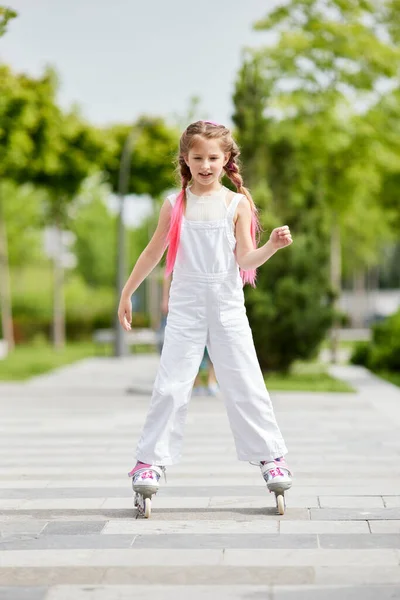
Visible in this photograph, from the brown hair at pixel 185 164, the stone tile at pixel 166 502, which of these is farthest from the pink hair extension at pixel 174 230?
the stone tile at pixel 166 502

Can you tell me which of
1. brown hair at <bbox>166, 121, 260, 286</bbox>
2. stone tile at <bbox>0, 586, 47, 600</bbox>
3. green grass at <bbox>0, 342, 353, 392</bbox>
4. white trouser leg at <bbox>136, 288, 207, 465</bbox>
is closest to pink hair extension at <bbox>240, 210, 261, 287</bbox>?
brown hair at <bbox>166, 121, 260, 286</bbox>

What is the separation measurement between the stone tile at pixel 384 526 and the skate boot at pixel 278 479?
452 millimetres

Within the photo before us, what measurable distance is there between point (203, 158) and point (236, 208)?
296mm

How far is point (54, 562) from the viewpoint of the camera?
4.45 meters

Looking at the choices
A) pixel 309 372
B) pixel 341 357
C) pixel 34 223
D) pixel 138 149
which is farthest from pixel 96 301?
pixel 309 372

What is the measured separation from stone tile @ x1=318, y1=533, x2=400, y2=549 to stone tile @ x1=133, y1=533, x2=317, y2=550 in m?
0.05

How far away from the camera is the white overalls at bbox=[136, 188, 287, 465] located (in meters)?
5.47

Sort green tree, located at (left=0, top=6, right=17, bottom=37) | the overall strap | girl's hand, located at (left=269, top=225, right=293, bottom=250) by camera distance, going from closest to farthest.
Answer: girl's hand, located at (left=269, top=225, right=293, bottom=250) → the overall strap → green tree, located at (left=0, top=6, right=17, bottom=37)

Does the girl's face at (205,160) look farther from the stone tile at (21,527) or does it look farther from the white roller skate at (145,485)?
the stone tile at (21,527)

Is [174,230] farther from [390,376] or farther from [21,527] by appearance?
[390,376]

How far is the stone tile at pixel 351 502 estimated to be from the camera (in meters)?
5.70

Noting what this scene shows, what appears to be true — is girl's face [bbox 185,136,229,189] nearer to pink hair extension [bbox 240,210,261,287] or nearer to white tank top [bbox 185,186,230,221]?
white tank top [bbox 185,186,230,221]

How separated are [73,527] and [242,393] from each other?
1023 millimetres

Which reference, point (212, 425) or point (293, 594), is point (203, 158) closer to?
point (293, 594)
